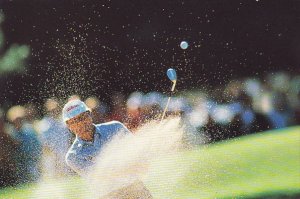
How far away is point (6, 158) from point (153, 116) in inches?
87.0

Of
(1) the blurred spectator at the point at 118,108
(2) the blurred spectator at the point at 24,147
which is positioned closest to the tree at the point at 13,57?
(2) the blurred spectator at the point at 24,147

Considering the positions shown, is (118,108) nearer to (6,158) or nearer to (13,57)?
(6,158)

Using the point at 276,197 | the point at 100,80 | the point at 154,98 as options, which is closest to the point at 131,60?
the point at 100,80

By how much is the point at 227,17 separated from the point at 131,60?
169 cm

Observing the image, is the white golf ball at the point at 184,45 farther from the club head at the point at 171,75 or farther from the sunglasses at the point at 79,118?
the sunglasses at the point at 79,118

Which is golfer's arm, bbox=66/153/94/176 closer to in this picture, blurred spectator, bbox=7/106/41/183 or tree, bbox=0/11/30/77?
blurred spectator, bbox=7/106/41/183

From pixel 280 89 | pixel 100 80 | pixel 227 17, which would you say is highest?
pixel 227 17

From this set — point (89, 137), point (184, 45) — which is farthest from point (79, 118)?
point (184, 45)

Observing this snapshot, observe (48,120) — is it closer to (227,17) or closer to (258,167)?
(258,167)

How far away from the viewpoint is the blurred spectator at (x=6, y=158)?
7.60 m

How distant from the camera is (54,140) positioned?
7016 mm

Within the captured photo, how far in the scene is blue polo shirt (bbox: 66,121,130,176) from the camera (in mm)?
3984

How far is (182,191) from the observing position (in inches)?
→ 235

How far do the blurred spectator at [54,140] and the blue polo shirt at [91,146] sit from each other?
2689mm
